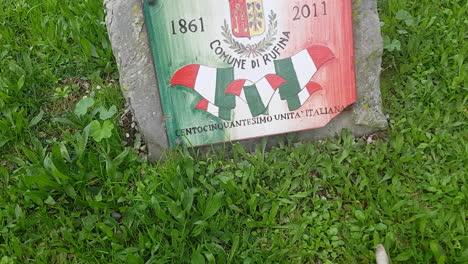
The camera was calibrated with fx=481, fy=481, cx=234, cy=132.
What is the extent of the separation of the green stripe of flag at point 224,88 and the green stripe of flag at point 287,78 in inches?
9.7

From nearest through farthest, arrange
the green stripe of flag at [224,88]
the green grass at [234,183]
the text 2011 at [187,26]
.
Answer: the green grass at [234,183] < the text 2011 at [187,26] < the green stripe of flag at [224,88]

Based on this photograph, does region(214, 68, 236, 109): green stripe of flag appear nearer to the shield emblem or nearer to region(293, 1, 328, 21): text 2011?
the shield emblem

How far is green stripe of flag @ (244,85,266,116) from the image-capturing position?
8.13 feet

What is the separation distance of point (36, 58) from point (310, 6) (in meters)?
1.81

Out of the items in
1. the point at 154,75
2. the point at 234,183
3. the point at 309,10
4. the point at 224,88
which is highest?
the point at 309,10

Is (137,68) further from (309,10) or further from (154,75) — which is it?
(309,10)

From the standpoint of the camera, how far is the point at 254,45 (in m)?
2.42

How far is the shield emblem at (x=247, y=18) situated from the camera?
7.72 feet

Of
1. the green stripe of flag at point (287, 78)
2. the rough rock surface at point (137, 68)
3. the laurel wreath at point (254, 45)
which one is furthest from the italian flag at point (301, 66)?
the rough rock surface at point (137, 68)

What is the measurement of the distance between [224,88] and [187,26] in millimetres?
361

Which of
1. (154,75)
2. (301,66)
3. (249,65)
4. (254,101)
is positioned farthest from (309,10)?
(154,75)

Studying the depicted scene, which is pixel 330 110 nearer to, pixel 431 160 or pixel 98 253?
pixel 431 160

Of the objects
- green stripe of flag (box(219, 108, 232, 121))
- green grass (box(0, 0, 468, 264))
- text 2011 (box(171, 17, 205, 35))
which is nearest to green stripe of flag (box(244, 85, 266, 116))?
green stripe of flag (box(219, 108, 232, 121))

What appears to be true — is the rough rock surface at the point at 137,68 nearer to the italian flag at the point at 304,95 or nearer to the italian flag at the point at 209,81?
the italian flag at the point at 209,81
